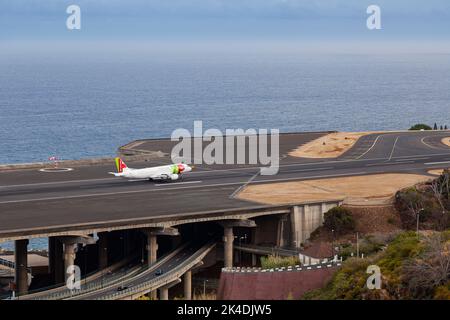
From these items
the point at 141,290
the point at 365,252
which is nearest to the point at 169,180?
the point at 141,290

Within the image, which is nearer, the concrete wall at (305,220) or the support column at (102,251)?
the support column at (102,251)

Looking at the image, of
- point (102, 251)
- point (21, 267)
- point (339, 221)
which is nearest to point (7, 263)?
point (102, 251)

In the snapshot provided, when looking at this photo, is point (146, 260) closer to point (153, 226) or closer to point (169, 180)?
point (153, 226)

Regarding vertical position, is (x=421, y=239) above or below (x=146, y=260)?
above

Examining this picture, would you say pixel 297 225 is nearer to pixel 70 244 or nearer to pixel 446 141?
pixel 70 244

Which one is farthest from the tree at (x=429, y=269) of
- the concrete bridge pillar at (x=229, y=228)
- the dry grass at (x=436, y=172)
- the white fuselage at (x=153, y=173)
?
the dry grass at (x=436, y=172)

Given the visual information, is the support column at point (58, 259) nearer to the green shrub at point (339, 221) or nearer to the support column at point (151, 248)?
the support column at point (151, 248)

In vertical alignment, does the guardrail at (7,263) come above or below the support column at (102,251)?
below
